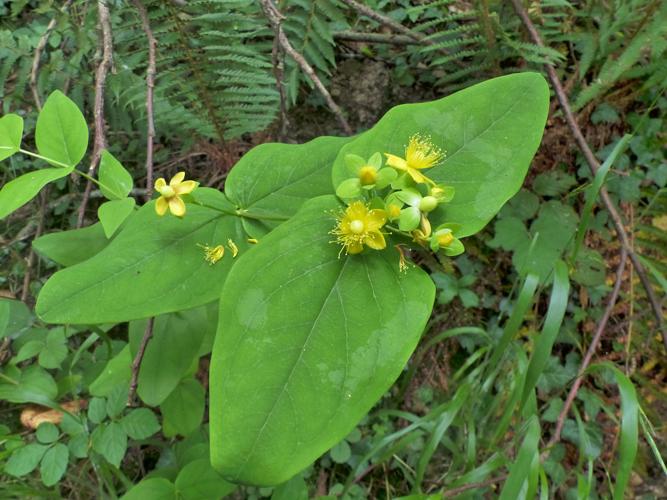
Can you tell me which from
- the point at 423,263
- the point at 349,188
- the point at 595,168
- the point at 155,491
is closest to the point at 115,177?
the point at 349,188

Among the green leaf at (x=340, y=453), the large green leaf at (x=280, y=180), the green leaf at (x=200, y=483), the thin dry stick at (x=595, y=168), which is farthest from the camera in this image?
the green leaf at (x=340, y=453)

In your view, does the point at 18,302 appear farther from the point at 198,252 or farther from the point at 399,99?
the point at 399,99

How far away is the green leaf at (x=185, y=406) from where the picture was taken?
145 cm

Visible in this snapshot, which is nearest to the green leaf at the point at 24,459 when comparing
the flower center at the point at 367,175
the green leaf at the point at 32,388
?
the green leaf at the point at 32,388

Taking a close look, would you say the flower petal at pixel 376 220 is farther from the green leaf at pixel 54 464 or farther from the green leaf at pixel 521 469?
the green leaf at pixel 54 464

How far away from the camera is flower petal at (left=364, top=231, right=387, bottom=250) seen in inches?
33.7

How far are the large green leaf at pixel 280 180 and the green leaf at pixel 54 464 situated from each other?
92cm

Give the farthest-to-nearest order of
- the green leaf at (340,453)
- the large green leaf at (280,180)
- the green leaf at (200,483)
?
1. the green leaf at (340,453)
2. the green leaf at (200,483)
3. the large green leaf at (280,180)

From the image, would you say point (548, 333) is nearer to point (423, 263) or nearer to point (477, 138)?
point (477, 138)

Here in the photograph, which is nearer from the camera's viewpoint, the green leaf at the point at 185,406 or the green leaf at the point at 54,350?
the green leaf at the point at 185,406

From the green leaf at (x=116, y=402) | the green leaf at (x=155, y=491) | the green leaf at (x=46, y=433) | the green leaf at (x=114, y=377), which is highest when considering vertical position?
the green leaf at (x=114, y=377)

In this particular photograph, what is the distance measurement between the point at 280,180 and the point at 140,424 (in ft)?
2.80

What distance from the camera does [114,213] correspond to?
0.92 m

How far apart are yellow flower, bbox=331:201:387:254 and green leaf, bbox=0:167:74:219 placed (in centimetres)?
52
